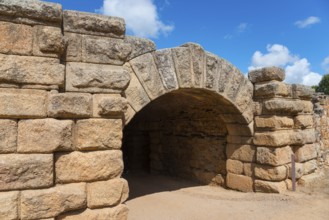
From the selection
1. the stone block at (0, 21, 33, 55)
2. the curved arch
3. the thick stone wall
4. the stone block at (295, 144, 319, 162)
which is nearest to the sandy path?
the curved arch

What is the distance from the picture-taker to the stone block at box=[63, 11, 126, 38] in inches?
122

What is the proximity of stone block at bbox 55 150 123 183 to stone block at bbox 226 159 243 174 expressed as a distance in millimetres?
3287

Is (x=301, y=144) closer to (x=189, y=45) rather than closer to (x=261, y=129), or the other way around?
(x=261, y=129)

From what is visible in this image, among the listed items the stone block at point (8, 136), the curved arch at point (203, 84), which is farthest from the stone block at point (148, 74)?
the stone block at point (8, 136)

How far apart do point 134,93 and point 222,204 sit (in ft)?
8.77

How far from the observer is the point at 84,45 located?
10.4 ft

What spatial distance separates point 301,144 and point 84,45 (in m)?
4.76

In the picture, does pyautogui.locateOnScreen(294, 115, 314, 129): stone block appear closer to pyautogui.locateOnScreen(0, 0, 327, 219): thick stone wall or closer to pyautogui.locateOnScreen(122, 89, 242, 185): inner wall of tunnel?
pyautogui.locateOnScreen(122, 89, 242, 185): inner wall of tunnel

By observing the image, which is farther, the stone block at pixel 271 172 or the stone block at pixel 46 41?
the stone block at pixel 271 172

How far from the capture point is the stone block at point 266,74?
5250 mm

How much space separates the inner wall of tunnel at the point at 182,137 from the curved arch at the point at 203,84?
0.18m

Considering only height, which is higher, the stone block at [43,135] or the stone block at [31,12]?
the stone block at [31,12]

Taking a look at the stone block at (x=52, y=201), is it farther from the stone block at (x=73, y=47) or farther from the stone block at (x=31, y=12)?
the stone block at (x=31, y=12)

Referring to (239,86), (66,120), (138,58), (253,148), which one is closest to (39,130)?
(66,120)
